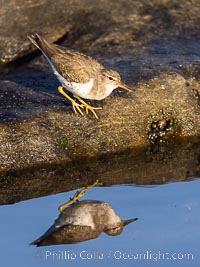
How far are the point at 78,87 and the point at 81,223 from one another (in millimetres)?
2037

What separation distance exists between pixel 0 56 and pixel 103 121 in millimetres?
2200

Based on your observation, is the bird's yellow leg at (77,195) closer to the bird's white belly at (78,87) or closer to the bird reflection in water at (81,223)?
the bird reflection in water at (81,223)

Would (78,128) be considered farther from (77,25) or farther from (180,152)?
(77,25)

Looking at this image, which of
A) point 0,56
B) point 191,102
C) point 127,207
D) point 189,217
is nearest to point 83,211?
point 127,207

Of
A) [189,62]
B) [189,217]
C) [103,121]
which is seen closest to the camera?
[189,217]

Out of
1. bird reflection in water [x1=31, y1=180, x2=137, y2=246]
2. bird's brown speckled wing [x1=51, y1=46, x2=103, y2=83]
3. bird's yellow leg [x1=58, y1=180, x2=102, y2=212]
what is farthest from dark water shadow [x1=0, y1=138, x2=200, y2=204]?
bird's brown speckled wing [x1=51, y1=46, x2=103, y2=83]

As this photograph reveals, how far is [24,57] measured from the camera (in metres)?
11.4

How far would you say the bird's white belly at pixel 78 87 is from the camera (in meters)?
9.57

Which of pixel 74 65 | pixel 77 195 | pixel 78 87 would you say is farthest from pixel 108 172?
pixel 74 65

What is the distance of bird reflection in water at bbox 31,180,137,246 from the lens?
Result: 7684 millimetres

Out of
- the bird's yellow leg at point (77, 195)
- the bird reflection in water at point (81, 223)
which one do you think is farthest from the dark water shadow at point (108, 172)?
the bird reflection in water at point (81, 223)

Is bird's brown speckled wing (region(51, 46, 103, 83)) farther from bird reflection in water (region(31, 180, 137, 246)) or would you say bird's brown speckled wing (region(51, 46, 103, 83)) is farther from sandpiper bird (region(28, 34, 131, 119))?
bird reflection in water (region(31, 180, 137, 246))

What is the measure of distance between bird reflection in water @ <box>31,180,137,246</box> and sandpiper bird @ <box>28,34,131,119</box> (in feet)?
4.87

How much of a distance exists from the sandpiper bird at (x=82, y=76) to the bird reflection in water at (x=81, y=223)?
1.48 metres
